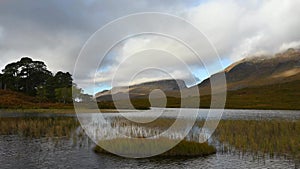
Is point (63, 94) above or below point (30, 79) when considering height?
below

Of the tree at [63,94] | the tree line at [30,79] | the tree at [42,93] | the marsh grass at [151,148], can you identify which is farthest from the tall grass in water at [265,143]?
the tree line at [30,79]

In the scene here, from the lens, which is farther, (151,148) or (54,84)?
(54,84)

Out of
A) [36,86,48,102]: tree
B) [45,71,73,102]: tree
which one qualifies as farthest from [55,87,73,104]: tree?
[45,71,73,102]: tree

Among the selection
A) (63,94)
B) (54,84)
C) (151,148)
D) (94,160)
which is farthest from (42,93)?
(94,160)

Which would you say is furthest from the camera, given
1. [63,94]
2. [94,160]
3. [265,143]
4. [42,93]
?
[42,93]

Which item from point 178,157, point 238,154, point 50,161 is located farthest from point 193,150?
point 50,161

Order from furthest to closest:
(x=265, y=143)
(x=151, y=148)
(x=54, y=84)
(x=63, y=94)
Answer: (x=54, y=84)
(x=63, y=94)
(x=265, y=143)
(x=151, y=148)

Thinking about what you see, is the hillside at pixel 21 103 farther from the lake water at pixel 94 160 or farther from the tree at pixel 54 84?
the lake water at pixel 94 160

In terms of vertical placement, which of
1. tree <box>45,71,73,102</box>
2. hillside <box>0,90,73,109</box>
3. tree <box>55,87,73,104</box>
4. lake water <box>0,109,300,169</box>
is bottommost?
lake water <box>0,109,300,169</box>

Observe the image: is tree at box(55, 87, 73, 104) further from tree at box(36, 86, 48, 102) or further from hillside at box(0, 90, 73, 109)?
hillside at box(0, 90, 73, 109)

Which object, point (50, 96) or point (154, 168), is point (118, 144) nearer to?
point (154, 168)

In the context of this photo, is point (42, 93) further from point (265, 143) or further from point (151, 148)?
point (265, 143)

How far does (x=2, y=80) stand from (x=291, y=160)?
14132 centimetres

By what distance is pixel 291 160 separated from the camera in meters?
22.5
